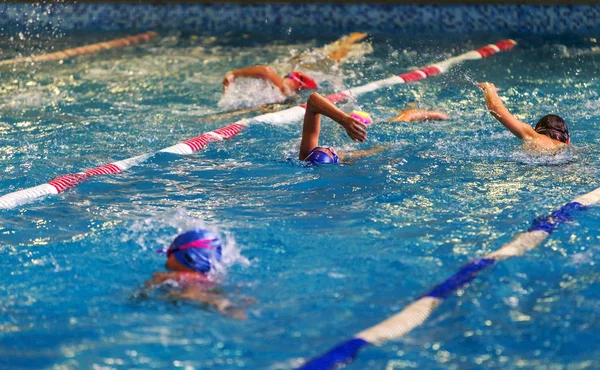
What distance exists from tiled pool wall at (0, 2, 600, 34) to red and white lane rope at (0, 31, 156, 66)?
1.05m

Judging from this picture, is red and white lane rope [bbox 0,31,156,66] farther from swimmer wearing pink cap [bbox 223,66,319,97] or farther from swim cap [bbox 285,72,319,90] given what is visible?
swim cap [bbox 285,72,319,90]

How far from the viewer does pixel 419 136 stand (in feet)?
20.0

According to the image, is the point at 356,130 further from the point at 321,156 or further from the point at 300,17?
the point at 300,17

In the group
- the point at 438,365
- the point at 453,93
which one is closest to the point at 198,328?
the point at 438,365

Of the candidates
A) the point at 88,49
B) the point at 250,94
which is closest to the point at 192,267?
the point at 250,94

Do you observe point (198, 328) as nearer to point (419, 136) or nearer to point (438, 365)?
point (438, 365)

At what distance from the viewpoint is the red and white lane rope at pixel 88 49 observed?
9930 millimetres

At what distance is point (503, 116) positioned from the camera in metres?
5.18

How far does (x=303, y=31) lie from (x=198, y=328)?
9.36 metres

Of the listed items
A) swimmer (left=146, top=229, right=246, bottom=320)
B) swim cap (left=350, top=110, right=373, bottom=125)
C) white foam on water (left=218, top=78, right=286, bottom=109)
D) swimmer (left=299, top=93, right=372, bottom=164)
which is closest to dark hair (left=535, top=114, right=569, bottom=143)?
swim cap (left=350, top=110, right=373, bottom=125)

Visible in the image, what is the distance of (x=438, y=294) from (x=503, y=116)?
217cm

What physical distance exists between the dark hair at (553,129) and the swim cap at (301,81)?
275 centimetres

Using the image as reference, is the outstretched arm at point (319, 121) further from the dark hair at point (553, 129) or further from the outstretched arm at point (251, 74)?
the outstretched arm at point (251, 74)

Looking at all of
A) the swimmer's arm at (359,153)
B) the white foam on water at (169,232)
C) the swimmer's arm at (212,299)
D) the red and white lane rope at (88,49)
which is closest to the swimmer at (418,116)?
the swimmer's arm at (359,153)
